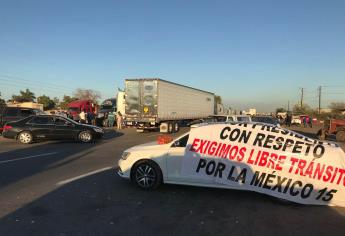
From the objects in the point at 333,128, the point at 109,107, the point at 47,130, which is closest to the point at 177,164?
the point at 47,130

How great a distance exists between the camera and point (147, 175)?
8.10 m

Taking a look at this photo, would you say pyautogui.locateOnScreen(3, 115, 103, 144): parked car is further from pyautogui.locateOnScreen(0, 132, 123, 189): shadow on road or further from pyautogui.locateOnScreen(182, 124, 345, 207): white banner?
pyautogui.locateOnScreen(182, 124, 345, 207): white banner

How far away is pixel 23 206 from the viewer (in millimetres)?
6754

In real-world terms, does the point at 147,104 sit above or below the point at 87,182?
above

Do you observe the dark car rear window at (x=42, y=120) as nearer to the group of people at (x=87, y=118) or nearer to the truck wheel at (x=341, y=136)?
the group of people at (x=87, y=118)

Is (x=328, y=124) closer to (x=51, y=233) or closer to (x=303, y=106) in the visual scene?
(x=51, y=233)

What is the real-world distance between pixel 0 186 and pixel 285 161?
20.1 feet

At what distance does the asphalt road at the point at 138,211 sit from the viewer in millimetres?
5636

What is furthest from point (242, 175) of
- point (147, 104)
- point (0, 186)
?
point (147, 104)

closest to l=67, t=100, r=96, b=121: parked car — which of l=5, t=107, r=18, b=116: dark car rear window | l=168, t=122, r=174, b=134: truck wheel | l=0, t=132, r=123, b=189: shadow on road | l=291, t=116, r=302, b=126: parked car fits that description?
l=168, t=122, r=174, b=134: truck wheel

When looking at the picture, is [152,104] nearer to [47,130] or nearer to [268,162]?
[47,130]

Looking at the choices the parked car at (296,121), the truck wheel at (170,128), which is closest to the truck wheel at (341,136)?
the truck wheel at (170,128)

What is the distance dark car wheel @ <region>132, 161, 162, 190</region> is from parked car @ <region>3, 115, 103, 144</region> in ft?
38.4

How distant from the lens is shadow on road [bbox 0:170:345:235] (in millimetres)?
5605
